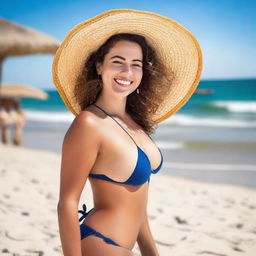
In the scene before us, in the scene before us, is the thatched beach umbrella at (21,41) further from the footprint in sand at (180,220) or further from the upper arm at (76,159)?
the upper arm at (76,159)

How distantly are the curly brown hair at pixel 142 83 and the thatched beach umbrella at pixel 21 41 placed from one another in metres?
6.70

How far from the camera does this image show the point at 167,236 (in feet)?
10.3

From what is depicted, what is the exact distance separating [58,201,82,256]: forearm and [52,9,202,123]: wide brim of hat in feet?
2.36

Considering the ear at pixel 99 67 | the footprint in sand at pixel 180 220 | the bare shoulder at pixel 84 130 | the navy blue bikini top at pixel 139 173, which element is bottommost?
the footprint in sand at pixel 180 220

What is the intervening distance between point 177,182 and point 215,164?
1932 millimetres

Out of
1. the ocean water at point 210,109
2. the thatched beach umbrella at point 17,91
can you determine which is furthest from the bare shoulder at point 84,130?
the ocean water at point 210,109

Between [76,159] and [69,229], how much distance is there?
0.94ft

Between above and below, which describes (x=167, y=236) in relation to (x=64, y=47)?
below

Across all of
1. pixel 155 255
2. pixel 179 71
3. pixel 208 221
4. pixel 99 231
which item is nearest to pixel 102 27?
pixel 179 71

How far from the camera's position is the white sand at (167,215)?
2.80 metres

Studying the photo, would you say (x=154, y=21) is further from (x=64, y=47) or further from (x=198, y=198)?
(x=198, y=198)

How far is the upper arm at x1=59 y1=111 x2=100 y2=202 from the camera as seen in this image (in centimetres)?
147

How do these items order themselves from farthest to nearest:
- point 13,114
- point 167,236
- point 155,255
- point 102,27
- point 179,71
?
point 13,114, point 167,236, point 179,71, point 155,255, point 102,27

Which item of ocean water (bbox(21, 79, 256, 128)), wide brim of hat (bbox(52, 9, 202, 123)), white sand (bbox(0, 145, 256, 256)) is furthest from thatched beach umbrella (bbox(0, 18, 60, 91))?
ocean water (bbox(21, 79, 256, 128))
